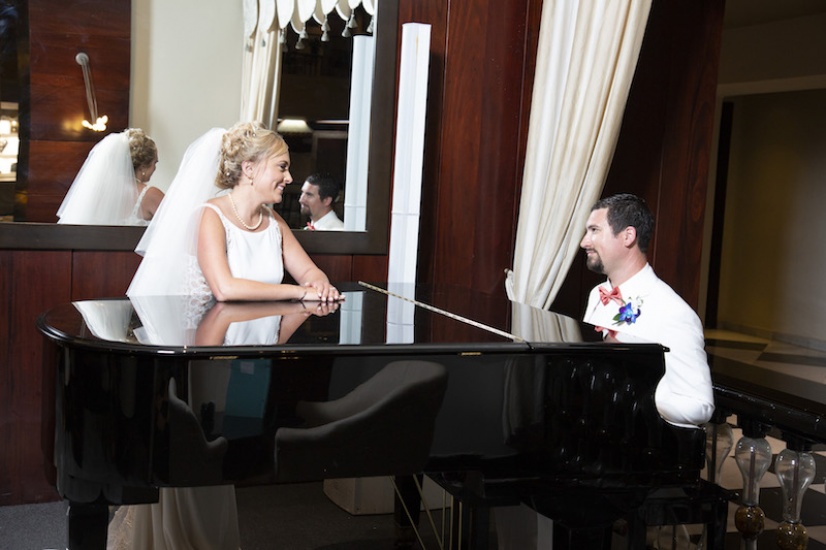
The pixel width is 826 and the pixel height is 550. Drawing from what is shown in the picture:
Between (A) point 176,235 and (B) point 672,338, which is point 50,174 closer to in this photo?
(A) point 176,235

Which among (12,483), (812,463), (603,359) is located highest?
(603,359)

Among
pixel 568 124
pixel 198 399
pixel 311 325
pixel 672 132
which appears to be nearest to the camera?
pixel 198 399

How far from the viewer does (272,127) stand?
12.9ft

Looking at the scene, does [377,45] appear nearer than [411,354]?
No

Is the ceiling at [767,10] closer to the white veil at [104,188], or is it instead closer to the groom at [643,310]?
the groom at [643,310]

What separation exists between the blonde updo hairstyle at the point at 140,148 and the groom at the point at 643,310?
176cm

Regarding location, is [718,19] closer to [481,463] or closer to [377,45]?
[377,45]

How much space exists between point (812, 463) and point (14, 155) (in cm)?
291

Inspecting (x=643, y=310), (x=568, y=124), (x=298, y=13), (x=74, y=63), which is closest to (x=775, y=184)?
(x=568, y=124)

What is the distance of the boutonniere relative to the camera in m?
2.85

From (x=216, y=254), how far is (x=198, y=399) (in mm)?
1210

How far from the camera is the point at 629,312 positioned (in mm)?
2877

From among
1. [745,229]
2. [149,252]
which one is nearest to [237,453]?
[149,252]

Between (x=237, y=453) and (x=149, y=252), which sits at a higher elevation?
(x=149, y=252)
